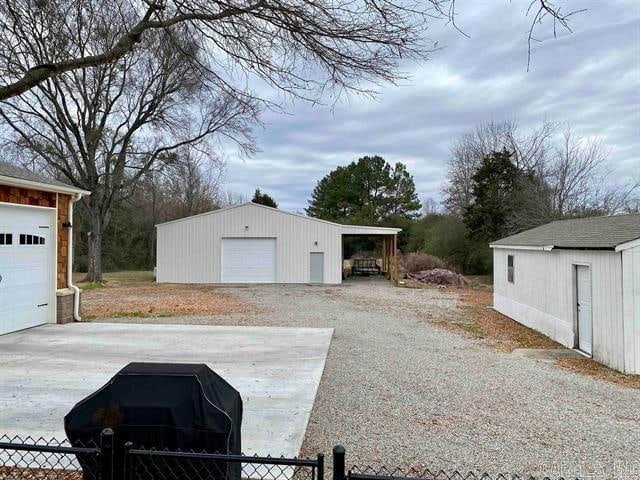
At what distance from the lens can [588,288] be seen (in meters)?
8.16

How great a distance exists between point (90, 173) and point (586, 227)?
20.3 metres

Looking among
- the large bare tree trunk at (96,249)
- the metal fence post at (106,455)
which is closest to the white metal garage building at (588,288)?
the metal fence post at (106,455)

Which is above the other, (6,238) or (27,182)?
(27,182)

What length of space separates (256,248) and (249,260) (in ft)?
2.26

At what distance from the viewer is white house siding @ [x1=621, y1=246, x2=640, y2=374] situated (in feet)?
22.3

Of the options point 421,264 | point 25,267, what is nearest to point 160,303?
point 25,267

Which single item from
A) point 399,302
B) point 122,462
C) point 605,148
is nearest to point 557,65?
point 122,462

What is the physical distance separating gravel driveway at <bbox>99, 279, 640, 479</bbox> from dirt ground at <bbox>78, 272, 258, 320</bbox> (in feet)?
15.5

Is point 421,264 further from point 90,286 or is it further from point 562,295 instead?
point 90,286

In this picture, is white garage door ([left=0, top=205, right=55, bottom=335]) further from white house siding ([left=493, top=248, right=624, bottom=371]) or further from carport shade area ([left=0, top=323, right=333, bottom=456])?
white house siding ([left=493, top=248, right=624, bottom=371])

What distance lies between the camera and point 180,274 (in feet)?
71.7

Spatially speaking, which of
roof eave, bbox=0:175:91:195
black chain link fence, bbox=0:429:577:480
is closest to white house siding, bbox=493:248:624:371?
black chain link fence, bbox=0:429:577:480

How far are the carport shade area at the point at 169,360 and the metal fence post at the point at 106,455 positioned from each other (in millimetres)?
1682

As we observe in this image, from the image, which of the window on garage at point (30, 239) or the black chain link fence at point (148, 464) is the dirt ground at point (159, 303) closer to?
the window on garage at point (30, 239)
